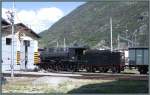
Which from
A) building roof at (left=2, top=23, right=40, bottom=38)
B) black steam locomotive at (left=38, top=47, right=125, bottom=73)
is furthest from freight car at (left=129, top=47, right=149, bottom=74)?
building roof at (left=2, top=23, right=40, bottom=38)

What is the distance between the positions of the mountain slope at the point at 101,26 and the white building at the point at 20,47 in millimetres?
64467

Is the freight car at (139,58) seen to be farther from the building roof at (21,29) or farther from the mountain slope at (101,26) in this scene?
the mountain slope at (101,26)

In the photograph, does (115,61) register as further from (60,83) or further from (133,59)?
(60,83)

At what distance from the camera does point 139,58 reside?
44.2m

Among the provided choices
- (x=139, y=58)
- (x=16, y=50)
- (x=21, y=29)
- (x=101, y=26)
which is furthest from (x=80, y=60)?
(x=101, y=26)

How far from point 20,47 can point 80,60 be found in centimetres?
609

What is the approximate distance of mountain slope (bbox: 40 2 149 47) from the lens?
122 metres

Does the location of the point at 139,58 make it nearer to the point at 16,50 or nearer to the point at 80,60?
the point at 80,60

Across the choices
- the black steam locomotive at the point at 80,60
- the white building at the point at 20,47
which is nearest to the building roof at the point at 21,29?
the white building at the point at 20,47

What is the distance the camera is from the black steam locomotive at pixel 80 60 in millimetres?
43594

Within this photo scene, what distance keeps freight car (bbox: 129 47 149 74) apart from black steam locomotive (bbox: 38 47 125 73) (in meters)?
1.02

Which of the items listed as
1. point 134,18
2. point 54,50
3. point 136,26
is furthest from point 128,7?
point 54,50

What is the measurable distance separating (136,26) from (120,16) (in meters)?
31.4

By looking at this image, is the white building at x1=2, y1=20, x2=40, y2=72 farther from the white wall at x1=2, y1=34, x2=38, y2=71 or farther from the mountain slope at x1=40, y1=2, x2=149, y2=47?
the mountain slope at x1=40, y1=2, x2=149, y2=47
